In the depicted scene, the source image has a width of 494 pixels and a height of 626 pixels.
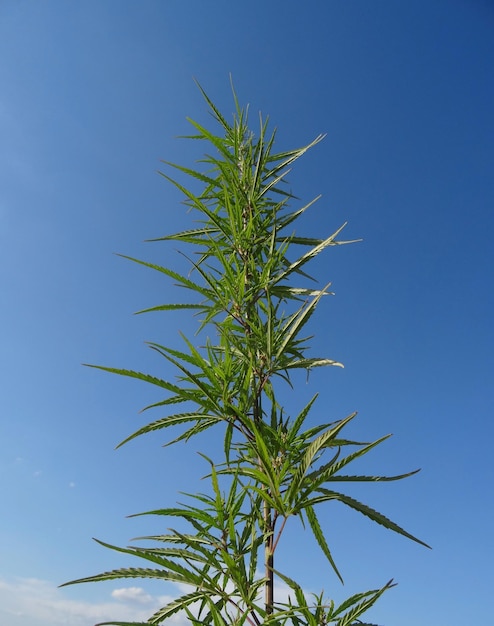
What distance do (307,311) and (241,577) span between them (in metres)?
0.79

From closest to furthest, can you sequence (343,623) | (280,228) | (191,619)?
Answer: (191,619) < (343,623) < (280,228)

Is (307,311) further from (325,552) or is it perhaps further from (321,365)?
(325,552)

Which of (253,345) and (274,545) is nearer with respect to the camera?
(274,545)

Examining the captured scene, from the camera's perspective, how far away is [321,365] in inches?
62.4

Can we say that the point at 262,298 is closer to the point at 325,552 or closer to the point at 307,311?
the point at 307,311

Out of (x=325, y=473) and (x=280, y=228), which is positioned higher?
(x=280, y=228)

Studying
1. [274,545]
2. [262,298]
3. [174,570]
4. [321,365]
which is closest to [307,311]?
[321,365]

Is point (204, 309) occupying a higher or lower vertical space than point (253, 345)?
higher

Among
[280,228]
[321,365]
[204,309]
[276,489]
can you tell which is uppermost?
[280,228]

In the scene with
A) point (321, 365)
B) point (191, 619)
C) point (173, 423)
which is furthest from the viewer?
point (321, 365)

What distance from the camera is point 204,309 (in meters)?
1.88

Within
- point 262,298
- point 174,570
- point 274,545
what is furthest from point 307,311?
point 174,570

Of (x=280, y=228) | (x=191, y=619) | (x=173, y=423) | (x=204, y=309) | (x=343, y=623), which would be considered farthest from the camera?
(x=280, y=228)

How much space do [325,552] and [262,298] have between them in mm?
972
